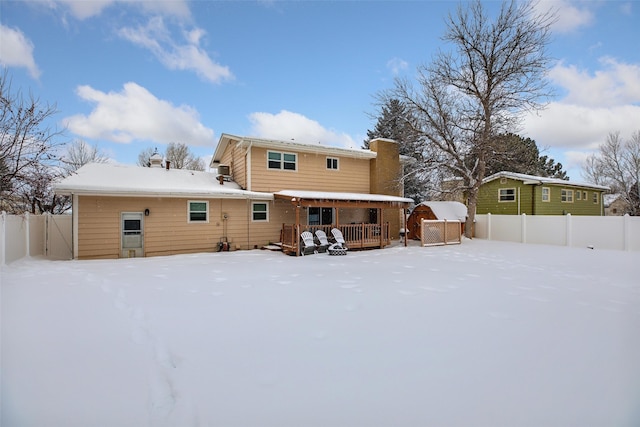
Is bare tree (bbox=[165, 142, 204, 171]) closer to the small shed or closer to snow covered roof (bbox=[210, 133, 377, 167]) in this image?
snow covered roof (bbox=[210, 133, 377, 167])

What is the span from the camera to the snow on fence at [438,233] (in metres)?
14.6

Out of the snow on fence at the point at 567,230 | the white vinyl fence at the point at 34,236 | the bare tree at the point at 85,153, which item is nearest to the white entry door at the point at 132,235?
the white vinyl fence at the point at 34,236

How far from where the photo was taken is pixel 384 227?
1455cm

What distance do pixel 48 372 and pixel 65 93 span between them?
34.0ft

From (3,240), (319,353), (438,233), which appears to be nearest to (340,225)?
(438,233)

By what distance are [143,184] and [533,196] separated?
21436mm

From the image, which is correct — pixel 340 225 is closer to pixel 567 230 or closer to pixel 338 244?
pixel 338 244

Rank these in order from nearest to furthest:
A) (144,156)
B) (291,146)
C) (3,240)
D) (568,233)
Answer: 1. (3,240)
2. (568,233)
3. (291,146)
4. (144,156)

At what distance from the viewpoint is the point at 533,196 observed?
1938 centimetres

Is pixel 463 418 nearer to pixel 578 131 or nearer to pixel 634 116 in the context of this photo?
pixel 634 116

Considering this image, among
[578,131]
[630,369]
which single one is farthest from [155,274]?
[578,131]

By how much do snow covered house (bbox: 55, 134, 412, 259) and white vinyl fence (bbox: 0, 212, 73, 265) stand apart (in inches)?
56.2

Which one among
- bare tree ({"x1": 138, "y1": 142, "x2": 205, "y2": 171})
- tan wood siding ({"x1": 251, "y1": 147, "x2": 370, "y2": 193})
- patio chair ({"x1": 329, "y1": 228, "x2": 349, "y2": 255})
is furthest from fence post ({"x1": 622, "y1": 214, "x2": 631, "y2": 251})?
bare tree ({"x1": 138, "y1": 142, "x2": 205, "y2": 171})

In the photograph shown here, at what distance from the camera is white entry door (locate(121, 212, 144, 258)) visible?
35.9 feet
